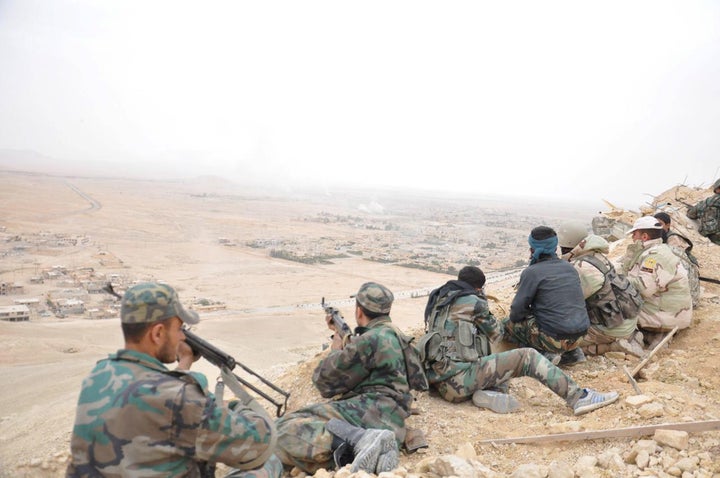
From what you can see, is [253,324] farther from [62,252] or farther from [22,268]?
[62,252]

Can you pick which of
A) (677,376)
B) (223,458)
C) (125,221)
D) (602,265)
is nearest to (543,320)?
(602,265)

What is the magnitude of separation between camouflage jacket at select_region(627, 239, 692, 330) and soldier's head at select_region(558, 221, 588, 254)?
69 cm

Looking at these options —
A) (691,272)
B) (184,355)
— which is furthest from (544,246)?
(184,355)

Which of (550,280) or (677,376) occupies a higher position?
(550,280)

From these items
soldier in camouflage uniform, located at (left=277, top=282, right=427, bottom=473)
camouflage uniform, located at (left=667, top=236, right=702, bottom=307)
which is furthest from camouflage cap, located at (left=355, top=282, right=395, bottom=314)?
camouflage uniform, located at (left=667, top=236, right=702, bottom=307)

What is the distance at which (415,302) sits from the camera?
2348 centimetres

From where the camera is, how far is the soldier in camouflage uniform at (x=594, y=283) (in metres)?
4.46

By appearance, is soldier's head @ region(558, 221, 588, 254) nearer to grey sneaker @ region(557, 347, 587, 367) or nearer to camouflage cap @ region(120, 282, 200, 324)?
grey sneaker @ region(557, 347, 587, 367)

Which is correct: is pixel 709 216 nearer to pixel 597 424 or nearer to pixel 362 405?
pixel 597 424

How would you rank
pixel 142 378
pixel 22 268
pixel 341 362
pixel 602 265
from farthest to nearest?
pixel 22 268, pixel 602 265, pixel 341 362, pixel 142 378

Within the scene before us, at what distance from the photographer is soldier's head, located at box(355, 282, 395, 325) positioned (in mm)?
3195

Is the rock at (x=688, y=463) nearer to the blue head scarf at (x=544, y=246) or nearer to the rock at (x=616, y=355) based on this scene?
the blue head scarf at (x=544, y=246)

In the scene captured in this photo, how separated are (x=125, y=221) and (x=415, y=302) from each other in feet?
108

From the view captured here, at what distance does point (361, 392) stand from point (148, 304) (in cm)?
169
